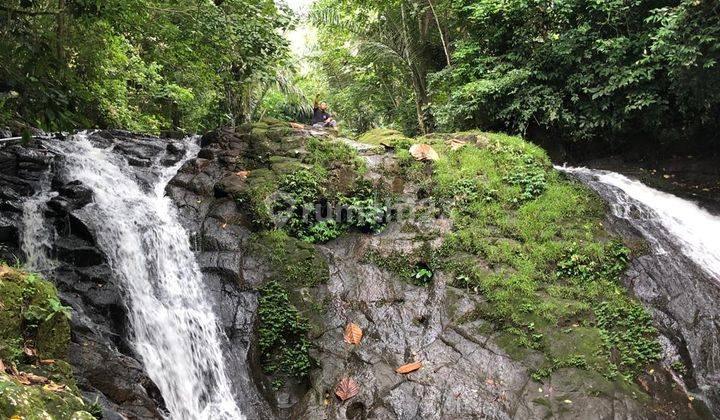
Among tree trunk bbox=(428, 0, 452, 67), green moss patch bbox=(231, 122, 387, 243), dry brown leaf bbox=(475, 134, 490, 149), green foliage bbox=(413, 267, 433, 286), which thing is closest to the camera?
green foliage bbox=(413, 267, 433, 286)

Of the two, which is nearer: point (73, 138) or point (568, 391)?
point (568, 391)

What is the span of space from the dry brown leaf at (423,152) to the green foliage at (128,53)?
11.4ft

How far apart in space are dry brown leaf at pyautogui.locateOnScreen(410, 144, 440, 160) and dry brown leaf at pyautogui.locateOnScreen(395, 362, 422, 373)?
4711mm

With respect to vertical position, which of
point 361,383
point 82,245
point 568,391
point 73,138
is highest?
point 73,138

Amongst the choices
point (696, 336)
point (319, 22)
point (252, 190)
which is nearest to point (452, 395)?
point (696, 336)

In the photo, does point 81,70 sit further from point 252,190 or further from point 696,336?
point 696,336

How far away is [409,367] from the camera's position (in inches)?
249

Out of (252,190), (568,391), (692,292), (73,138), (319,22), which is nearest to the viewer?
(568,391)

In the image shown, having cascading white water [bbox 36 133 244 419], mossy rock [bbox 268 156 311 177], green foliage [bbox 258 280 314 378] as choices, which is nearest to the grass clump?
→ mossy rock [bbox 268 156 311 177]

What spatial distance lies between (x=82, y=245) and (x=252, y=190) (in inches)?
114

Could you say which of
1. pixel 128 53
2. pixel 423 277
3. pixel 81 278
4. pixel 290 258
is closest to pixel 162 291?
pixel 81 278

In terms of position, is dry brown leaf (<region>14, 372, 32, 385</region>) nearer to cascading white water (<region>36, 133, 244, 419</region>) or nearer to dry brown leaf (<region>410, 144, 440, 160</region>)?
cascading white water (<region>36, 133, 244, 419</region>)

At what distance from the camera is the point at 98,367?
4.57 metres

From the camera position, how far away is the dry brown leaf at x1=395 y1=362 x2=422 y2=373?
20.6 ft
